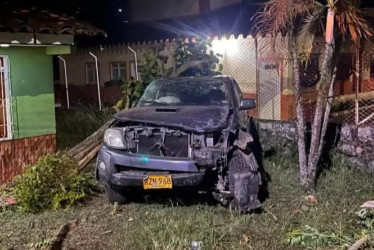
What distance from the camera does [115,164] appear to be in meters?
6.68

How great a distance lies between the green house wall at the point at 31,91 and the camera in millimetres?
8734

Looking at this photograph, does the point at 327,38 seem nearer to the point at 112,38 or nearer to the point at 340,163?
the point at 340,163

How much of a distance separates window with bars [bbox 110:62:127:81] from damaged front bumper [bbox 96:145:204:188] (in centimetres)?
1146

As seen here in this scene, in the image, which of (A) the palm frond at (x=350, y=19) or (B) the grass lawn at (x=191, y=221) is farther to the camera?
(A) the palm frond at (x=350, y=19)

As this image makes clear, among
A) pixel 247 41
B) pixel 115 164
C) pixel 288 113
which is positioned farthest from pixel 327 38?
pixel 247 41

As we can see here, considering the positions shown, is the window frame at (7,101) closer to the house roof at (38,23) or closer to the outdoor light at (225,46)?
the house roof at (38,23)

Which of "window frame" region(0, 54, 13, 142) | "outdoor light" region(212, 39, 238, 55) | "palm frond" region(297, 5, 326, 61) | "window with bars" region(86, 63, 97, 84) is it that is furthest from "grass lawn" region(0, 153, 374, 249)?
"window with bars" region(86, 63, 97, 84)

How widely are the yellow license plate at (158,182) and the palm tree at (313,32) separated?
248 cm

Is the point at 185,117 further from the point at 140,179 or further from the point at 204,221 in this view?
the point at 204,221

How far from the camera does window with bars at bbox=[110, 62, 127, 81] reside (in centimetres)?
1805

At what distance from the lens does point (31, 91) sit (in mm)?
9047

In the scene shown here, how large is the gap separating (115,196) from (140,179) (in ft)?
2.62

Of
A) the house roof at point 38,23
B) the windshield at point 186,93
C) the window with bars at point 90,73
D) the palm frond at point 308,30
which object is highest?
the house roof at point 38,23

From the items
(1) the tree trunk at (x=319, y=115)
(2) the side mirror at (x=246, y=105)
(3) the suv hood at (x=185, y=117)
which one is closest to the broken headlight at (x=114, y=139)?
(3) the suv hood at (x=185, y=117)
